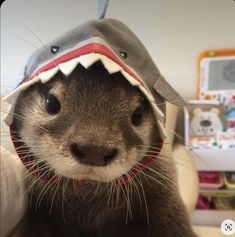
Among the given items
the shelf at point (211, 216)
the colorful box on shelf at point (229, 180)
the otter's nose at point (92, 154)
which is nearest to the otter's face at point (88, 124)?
the otter's nose at point (92, 154)

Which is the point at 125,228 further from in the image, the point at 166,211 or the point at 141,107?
the point at 141,107

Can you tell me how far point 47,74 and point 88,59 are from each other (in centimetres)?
7

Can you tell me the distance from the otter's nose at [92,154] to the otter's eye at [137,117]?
107 mm

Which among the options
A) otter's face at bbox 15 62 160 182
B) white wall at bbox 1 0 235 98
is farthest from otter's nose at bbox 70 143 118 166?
white wall at bbox 1 0 235 98

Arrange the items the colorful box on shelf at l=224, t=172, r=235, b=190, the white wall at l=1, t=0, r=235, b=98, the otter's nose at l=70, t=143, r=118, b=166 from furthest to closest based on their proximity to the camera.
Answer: the colorful box on shelf at l=224, t=172, r=235, b=190 → the white wall at l=1, t=0, r=235, b=98 → the otter's nose at l=70, t=143, r=118, b=166

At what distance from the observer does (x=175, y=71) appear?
1.61m

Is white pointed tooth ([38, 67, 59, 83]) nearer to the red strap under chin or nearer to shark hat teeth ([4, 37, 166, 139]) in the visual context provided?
shark hat teeth ([4, 37, 166, 139])

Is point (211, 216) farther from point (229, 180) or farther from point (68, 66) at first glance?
point (68, 66)

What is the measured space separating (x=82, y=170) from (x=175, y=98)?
8.6 inches

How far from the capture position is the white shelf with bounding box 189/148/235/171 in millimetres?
1523

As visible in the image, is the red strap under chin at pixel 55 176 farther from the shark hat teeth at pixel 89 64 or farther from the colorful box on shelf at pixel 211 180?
the colorful box on shelf at pixel 211 180

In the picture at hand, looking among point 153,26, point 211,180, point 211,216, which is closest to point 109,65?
point 211,216

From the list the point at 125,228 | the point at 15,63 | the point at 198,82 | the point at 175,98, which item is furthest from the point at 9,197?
the point at 198,82

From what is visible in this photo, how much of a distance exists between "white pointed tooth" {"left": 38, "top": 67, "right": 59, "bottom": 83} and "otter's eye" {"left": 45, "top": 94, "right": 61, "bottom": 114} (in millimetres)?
25
